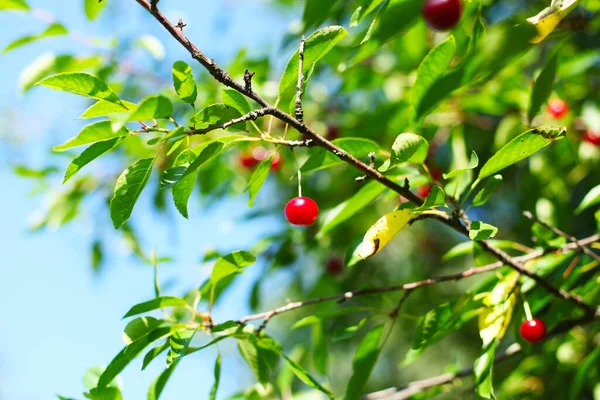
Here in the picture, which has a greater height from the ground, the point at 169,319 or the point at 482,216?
the point at 169,319

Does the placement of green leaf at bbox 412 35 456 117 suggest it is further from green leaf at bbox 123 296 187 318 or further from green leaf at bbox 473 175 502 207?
green leaf at bbox 123 296 187 318

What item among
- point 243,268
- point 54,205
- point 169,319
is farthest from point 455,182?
point 54,205

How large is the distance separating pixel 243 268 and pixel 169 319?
24cm

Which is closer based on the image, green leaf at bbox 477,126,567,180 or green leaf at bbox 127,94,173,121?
green leaf at bbox 127,94,173,121

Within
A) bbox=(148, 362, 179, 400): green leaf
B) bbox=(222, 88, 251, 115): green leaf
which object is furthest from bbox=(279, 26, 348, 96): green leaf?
bbox=(148, 362, 179, 400): green leaf

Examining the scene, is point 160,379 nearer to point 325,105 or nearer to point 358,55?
point 358,55

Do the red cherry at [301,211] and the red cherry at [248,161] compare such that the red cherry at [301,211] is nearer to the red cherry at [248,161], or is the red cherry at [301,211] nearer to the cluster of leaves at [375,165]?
the cluster of leaves at [375,165]

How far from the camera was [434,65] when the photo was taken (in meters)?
1.34

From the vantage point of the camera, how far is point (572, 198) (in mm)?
3180

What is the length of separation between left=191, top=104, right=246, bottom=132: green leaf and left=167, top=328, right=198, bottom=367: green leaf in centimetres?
52

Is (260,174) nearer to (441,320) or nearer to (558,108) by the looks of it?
(441,320)

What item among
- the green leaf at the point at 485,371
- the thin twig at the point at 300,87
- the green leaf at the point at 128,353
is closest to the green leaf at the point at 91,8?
the thin twig at the point at 300,87

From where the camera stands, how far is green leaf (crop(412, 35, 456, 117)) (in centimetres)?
132

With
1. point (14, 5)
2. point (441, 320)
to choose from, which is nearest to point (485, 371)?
point (441, 320)
